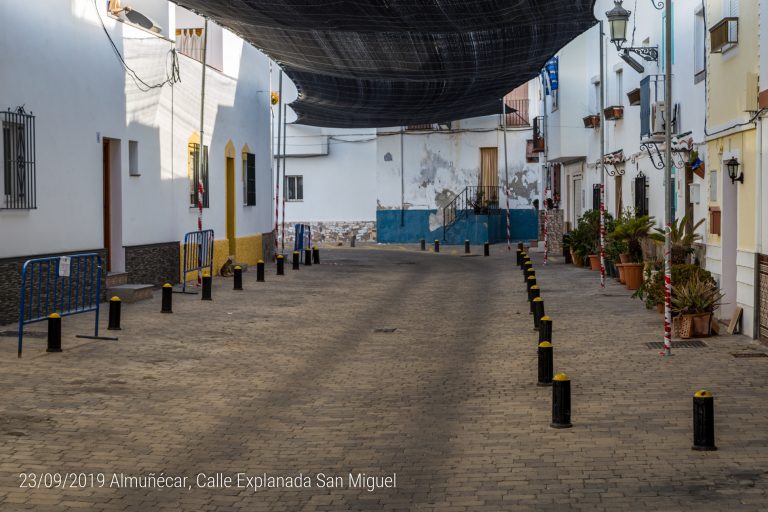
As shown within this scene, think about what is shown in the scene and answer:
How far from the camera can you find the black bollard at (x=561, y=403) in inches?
356

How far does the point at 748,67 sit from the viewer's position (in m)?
14.3

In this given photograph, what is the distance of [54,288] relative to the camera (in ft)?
51.4

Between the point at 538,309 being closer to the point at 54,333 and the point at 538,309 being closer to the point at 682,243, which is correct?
the point at 682,243

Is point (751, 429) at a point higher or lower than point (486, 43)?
lower

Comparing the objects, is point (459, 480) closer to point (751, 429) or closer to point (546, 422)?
point (546, 422)

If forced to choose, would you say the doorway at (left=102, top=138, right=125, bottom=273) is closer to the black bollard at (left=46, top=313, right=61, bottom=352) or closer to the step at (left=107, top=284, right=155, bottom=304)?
the step at (left=107, top=284, right=155, bottom=304)

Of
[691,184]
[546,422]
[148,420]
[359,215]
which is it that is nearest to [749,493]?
[546,422]

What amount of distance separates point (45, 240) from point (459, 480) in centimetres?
1110

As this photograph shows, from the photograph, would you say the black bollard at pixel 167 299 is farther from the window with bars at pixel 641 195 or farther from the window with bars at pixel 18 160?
the window with bars at pixel 641 195

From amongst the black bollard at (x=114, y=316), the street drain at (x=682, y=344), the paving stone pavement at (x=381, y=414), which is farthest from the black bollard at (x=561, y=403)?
the black bollard at (x=114, y=316)

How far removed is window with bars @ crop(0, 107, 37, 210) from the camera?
1547cm

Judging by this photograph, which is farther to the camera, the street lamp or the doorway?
the doorway

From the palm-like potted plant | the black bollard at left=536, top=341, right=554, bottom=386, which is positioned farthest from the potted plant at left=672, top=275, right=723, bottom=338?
the black bollard at left=536, top=341, right=554, bottom=386

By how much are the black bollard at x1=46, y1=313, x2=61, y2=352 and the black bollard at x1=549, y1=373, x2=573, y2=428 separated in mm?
6619
